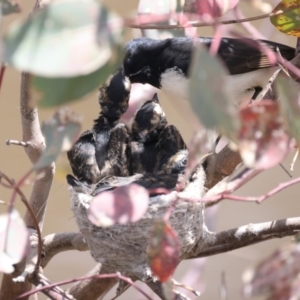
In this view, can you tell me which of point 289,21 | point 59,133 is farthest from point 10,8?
point 289,21

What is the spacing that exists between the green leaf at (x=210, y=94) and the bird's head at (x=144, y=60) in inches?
47.2

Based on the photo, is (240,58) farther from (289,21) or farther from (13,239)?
(13,239)

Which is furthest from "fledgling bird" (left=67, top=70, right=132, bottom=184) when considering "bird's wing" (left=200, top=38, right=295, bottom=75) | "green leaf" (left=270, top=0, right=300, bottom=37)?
"green leaf" (left=270, top=0, right=300, bottom=37)

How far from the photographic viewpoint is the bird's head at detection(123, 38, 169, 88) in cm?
155

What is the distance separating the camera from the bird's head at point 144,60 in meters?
1.55

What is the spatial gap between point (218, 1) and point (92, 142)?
2.49 feet

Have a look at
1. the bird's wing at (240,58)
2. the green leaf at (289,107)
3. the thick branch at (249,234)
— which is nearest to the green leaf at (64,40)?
the green leaf at (289,107)

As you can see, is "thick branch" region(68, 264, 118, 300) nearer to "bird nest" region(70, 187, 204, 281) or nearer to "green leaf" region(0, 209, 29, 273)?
"bird nest" region(70, 187, 204, 281)

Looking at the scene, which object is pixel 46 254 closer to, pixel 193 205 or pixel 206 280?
pixel 193 205

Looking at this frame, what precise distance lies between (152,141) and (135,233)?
35 centimetres

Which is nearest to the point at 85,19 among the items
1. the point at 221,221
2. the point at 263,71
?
the point at 263,71

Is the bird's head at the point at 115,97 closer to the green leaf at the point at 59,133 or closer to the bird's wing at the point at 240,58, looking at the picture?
the bird's wing at the point at 240,58

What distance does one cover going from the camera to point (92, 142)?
130 centimetres

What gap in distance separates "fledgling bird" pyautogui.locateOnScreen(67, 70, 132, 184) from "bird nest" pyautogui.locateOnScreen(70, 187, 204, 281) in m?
0.14
